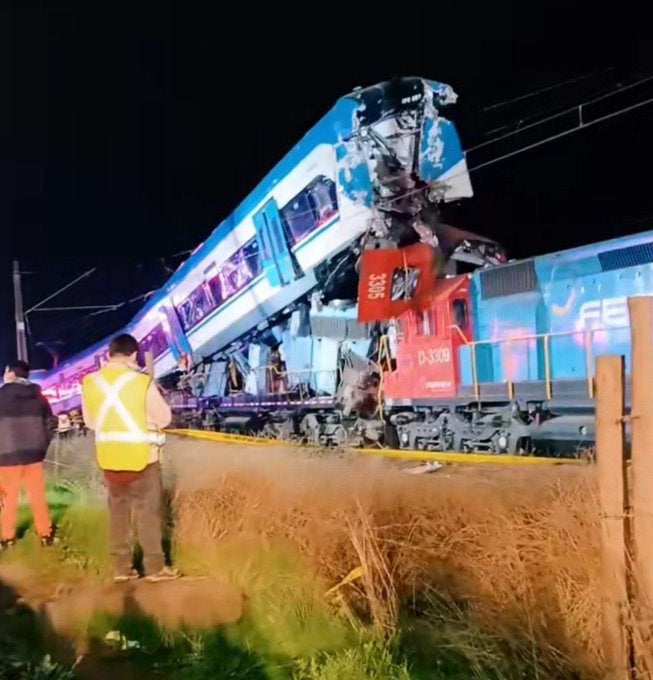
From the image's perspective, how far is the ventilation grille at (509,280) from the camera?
12844 mm

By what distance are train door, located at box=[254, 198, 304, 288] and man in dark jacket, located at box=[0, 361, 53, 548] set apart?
380 inches

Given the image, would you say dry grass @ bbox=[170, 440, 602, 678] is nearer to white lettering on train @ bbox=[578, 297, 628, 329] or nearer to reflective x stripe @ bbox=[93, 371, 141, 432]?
reflective x stripe @ bbox=[93, 371, 141, 432]

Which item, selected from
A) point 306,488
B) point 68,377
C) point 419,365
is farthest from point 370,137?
point 68,377

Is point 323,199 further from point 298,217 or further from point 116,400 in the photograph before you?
point 116,400

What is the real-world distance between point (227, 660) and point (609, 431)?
2.40 metres

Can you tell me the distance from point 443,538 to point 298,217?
11549 millimetres

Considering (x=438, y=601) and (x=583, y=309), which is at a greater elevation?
(x=583, y=309)

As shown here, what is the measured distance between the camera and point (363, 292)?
49.9 ft

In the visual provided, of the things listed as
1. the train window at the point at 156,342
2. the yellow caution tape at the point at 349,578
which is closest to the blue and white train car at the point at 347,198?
the train window at the point at 156,342

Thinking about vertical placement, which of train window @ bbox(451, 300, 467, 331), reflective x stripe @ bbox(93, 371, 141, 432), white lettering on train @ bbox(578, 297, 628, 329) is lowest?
reflective x stripe @ bbox(93, 371, 141, 432)

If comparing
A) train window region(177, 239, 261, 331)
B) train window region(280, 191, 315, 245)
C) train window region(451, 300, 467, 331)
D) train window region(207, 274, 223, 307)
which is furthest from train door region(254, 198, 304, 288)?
train window region(451, 300, 467, 331)

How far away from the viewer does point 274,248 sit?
690 inches

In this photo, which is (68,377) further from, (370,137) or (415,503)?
(415,503)

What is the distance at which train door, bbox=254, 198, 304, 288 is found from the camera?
56.4 ft
